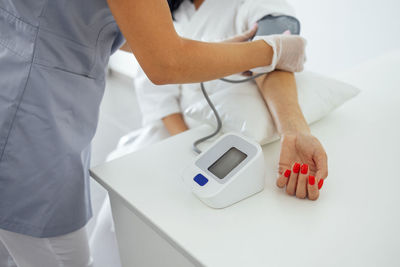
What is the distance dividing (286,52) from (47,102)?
0.55 metres

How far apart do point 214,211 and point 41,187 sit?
0.36 metres

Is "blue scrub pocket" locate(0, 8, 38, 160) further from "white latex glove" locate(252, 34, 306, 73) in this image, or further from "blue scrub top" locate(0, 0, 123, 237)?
"white latex glove" locate(252, 34, 306, 73)

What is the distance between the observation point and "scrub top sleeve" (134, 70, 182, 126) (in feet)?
4.02

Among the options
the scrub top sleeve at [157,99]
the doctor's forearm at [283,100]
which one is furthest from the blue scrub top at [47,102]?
the scrub top sleeve at [157,99]

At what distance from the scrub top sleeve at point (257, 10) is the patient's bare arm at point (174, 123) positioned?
0.39m

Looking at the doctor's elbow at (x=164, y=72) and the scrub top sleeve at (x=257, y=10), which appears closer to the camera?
the doctor's elbow at (x=164, y=72)

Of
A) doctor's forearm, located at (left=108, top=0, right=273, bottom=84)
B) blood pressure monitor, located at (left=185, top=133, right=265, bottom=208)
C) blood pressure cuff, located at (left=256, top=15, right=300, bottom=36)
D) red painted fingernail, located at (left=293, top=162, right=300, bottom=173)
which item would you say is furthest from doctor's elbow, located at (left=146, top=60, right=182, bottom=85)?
blood pressure cuff, located at (left=256, top=15, right=300, bottom=36)

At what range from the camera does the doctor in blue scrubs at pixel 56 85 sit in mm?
586

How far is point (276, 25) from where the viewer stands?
0.99 m

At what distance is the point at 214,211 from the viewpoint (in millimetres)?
588

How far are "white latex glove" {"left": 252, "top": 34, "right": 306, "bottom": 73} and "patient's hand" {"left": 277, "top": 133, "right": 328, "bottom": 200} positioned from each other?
0.61ft

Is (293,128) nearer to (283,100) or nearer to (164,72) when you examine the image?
(283,100)

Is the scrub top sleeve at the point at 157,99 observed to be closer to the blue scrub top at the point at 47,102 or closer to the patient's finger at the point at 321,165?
the blue scrub top at the point at 47,102

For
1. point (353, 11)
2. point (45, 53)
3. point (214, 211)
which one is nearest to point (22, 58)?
point (45, 53)
